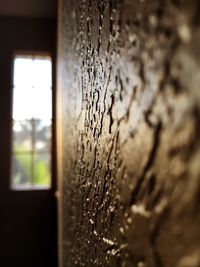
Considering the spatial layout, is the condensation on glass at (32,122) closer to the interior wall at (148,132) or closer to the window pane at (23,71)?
the window pane at (23,71)

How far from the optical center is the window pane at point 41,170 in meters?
3.52

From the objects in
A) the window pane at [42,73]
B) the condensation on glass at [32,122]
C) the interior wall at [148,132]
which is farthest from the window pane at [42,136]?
the interior wall at [148,132]

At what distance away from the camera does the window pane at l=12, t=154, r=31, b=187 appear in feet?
11.3

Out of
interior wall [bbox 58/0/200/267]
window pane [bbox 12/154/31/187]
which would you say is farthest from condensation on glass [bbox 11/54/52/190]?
interior wall [bbox 58/0/200/267]

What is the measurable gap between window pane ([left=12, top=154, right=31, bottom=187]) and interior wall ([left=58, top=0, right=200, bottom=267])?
10.3 ft

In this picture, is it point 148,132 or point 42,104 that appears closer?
point 148,132

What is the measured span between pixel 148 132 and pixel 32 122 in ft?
11.1

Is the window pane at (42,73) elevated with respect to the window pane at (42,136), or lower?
elevated

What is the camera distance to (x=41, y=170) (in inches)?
139

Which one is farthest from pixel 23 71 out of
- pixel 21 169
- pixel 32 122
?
pixel 21 169

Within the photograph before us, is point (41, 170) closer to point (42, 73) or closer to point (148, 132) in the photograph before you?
point (42, 73)

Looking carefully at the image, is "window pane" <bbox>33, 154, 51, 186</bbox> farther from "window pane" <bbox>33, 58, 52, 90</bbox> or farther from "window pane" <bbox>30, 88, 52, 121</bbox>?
"window pane" <bbox>33, 58, 52, 90</bbox>

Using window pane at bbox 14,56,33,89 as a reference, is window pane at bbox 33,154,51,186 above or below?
below

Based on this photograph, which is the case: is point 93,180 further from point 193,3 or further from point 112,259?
point 193,3
